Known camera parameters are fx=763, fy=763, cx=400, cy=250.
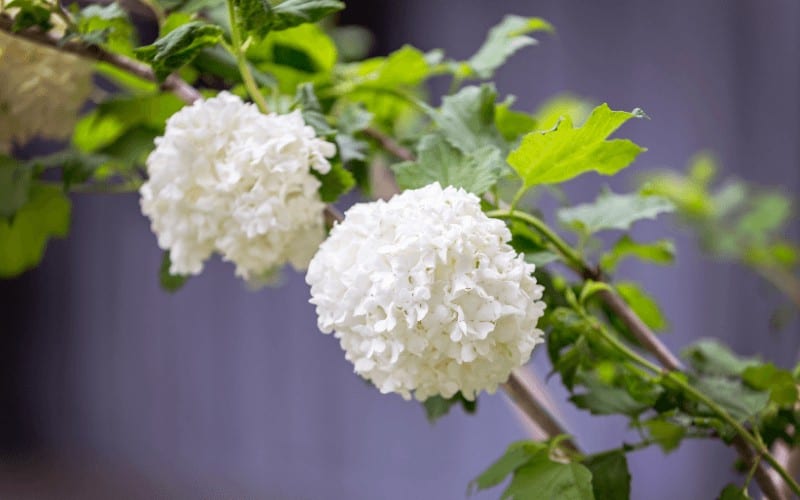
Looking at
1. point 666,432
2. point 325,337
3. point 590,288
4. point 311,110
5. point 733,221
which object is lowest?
point 325,337

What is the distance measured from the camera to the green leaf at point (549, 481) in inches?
17.2

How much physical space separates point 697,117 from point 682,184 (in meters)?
0.48

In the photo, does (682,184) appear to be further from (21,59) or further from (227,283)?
(227,283)

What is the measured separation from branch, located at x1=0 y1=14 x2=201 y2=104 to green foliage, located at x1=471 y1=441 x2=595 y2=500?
314 millimetres

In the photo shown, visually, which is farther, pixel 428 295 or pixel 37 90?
pixel 37 90

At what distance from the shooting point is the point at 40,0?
0.47 metres

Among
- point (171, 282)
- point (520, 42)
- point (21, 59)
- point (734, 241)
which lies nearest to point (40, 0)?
point (21, 59)

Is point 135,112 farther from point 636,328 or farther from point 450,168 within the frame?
point 636,328

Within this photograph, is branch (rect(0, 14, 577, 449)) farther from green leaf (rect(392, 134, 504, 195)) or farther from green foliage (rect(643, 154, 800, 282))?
green foliage (rect(643, 154, 800, 282))

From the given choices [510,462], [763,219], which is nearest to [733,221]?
[763,219]

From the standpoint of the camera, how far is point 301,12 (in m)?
0.44

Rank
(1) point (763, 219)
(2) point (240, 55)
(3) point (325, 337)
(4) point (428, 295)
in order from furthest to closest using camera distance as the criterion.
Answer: (3) point (325, 337), (1) point (763, 219), (2) point (240, 55), (4) point (428, 295)

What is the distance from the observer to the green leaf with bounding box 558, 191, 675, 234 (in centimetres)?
53

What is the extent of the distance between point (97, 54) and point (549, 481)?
1.29ft
